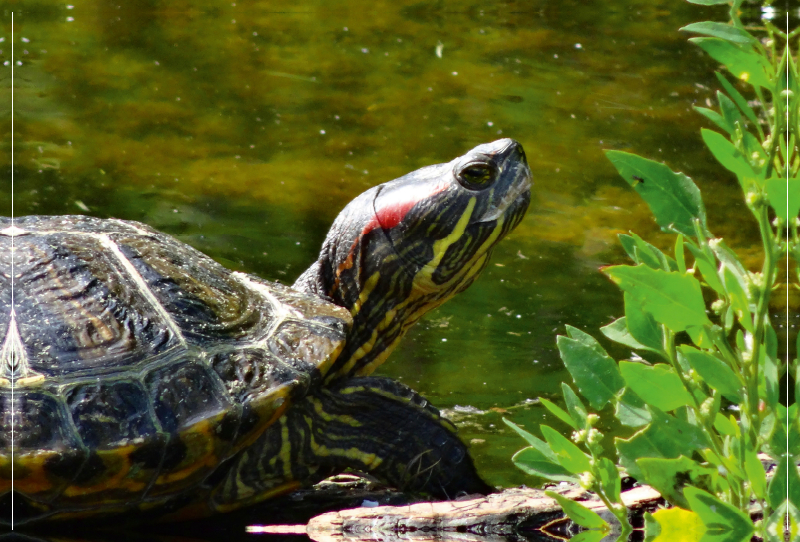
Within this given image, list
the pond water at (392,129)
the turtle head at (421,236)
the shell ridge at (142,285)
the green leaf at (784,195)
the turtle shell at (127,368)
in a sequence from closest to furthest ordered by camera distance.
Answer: the green leaf at (784,195) < the turtle shell at (127,368) < the shell ridge at (142,285) < the turtle head at (421,236) < the pond water at (392,129)

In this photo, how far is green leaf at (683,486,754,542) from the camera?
1008mm

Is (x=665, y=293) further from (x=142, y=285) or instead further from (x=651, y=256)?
(x=142, y=285)

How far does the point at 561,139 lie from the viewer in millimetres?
5508

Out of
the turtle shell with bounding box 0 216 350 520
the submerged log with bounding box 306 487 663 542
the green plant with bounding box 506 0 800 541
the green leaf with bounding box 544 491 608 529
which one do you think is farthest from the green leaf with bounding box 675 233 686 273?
the turtle shell with bounding box 0 216 350 520

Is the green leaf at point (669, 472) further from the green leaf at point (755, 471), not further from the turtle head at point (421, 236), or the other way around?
the turtle head at point (421, 236)

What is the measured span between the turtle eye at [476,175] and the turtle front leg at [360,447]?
22.5 inches

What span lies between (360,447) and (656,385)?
1.07m

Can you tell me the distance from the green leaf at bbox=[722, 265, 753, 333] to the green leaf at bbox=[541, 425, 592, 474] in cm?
26

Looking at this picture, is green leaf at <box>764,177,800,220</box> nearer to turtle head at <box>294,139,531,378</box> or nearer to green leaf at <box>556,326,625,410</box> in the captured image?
green leaf at <box>556,326,625,410</box>

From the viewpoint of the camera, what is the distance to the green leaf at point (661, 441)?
1149mm

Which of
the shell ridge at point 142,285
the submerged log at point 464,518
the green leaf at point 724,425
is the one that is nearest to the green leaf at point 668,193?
the green leaf at point 724,425

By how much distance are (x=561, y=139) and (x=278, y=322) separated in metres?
3.70

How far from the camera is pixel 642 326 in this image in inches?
43.7

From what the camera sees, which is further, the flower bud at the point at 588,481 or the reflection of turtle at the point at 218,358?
the reflection of turtle at the point at 218,358
